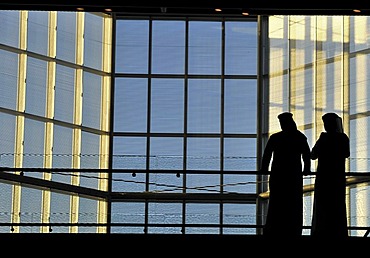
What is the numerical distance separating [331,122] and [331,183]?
0.99 meters

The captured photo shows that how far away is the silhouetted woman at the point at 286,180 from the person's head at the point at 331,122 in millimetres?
496

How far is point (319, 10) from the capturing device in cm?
2128

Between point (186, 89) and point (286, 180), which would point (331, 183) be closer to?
point (286, 180)

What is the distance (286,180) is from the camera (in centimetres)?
1833

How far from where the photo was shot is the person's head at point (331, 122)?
1798 centimetres

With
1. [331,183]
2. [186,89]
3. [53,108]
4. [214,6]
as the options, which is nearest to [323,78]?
[186,89]

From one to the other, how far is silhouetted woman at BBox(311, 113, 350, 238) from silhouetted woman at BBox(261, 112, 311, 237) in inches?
10.1

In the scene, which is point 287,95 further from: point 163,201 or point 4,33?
point 4,33

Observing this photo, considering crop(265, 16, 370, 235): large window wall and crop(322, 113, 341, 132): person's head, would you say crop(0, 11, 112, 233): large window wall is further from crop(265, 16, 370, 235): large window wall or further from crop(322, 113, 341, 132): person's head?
crop(322, 113, 341, 132): person's head

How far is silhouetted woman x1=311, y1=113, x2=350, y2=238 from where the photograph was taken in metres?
18.0

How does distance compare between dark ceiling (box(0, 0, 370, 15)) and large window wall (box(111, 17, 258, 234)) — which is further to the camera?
large window wall (box(111, 17, 258, 234))

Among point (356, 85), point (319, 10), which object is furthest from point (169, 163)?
A: point (319, 10)

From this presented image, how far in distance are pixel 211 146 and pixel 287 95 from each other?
373 centimetres

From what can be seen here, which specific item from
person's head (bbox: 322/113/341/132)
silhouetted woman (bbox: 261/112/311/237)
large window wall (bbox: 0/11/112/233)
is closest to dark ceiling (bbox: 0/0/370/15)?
silhouetted woman (bbox: 261/112/311/237)
